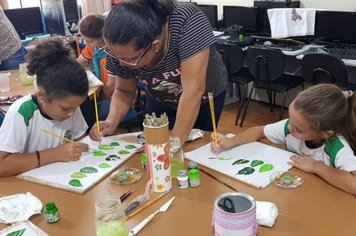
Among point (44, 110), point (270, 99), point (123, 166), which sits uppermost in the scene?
point (44, 110)

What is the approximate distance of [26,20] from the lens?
15.2 feet

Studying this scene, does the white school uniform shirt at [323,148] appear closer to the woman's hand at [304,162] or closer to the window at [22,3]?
the woman's hand at [304,162]

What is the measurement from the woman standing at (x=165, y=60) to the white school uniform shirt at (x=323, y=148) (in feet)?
1.04

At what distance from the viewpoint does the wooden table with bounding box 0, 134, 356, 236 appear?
99cm

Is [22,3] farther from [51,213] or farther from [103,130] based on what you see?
[51,213]

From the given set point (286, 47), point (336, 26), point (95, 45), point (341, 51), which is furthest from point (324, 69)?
point (95, 45)

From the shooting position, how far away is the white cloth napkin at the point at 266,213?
99 cm

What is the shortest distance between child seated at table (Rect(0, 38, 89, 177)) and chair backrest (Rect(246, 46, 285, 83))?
7.62 ft

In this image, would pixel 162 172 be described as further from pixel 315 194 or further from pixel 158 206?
pixel 315 194

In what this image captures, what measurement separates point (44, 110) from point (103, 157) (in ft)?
1.01

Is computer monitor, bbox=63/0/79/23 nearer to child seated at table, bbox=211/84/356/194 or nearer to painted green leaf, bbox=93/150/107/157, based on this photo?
painted green leaf, bbox=93/150/107/157

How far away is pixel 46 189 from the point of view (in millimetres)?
1238

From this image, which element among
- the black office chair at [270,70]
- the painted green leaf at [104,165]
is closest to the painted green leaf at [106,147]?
the painted green leaf at [104,165]

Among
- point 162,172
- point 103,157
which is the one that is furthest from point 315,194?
point 103,157
